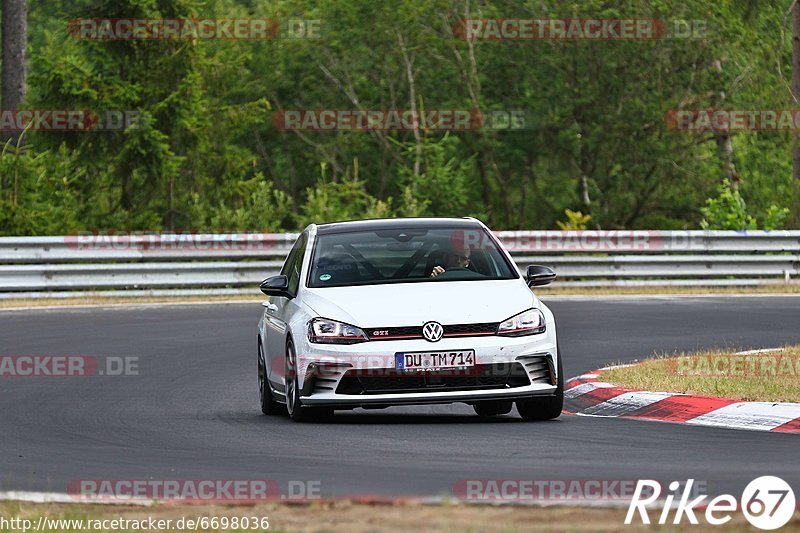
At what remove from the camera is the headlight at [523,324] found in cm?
1144

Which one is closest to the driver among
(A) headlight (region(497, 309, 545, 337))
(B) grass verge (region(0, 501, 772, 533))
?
(A) headlight (region(497, 309, 545, 337))

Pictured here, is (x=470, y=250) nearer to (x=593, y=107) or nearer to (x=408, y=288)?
(x=408, y=288)

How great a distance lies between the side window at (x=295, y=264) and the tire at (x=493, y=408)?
5.44 feet

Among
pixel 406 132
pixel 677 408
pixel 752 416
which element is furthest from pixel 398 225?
pixel 406 132

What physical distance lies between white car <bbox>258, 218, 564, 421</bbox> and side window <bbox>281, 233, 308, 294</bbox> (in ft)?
1.21

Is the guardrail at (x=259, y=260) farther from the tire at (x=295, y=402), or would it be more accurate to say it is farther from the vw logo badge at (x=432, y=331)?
the vw logo badge at (x=432, y=331)

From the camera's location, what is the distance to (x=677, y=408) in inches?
472

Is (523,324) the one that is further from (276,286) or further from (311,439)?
(276,286)

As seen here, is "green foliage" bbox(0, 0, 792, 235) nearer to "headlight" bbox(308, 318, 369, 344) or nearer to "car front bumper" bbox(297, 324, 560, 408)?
"headlight" bbox(308, 318, 369, 344)

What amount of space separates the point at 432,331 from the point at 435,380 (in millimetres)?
336

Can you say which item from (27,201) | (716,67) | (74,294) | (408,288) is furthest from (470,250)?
(716,67)

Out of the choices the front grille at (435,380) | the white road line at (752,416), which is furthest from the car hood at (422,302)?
the white road line at (752,416)

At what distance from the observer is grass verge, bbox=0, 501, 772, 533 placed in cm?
673

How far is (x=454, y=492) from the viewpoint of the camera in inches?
308
